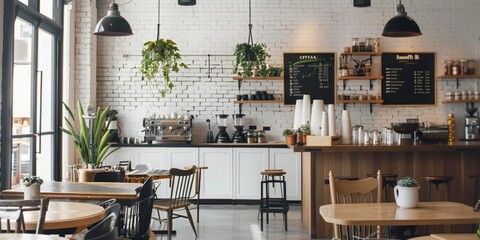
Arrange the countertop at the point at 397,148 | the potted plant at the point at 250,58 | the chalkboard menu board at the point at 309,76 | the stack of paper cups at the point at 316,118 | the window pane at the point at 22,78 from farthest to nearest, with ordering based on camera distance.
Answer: the chalkboard menu board at the point at 309,76 → the potted plant at the point at 250,58 → the stack of paper cups at the point at 316,118 → the window pane at the point at 22,78 → the countertop at the point at 397,148

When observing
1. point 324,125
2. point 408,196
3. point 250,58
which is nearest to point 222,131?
point 250,58

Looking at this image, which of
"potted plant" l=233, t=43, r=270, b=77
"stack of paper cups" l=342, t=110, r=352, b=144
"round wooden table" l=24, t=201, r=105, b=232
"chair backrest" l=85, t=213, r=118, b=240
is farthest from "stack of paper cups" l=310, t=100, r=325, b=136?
"chair backrest" l=85, t=213, r=118, b=240

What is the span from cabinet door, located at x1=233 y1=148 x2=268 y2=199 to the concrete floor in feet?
1.71

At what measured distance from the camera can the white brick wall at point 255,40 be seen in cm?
1032

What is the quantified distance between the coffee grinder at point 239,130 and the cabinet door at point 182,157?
72 centimetres

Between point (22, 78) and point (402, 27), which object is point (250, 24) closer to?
point (402, 27)

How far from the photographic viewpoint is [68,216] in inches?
156

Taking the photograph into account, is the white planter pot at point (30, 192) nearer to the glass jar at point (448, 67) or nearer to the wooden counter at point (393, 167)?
the wooden counter at point (393, 167)

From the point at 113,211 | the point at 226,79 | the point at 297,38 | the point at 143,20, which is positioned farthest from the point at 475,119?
the point at 113,211

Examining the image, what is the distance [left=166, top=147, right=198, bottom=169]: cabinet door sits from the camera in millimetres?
9781

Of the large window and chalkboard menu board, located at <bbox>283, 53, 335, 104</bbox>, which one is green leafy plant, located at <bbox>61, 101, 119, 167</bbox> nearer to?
the large window

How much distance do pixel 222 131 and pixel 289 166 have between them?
130cm

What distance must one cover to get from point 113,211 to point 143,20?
7330 millimetres

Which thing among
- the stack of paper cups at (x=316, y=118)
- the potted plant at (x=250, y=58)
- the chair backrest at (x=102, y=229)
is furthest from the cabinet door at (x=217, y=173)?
the chair backrest at (x=102, y=229)
